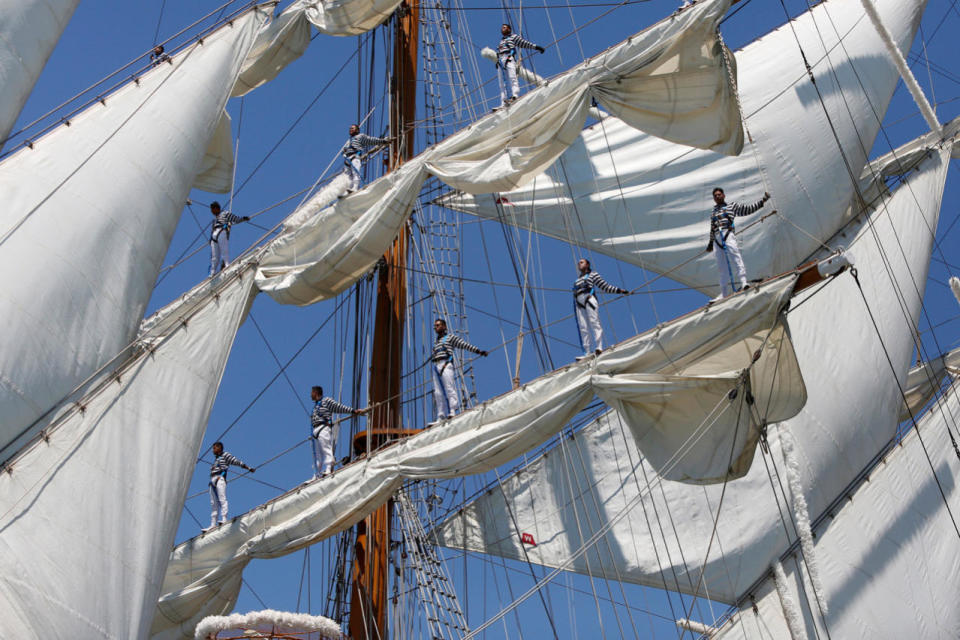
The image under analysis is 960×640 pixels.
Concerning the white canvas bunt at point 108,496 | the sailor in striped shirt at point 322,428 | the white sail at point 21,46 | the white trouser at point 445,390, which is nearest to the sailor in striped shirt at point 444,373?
the white trouser at point 445,390

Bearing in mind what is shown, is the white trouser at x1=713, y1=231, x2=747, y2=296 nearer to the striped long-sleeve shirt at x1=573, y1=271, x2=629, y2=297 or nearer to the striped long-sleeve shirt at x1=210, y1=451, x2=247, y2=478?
the striped long-sleeve shirt at x1=573, y1=271, x2=629, y2=297

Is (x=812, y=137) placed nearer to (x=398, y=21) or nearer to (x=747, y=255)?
(x=747, y=255)

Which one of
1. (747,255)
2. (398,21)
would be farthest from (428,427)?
(398,21)

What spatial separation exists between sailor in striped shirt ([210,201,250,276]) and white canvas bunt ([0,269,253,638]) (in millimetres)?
2693

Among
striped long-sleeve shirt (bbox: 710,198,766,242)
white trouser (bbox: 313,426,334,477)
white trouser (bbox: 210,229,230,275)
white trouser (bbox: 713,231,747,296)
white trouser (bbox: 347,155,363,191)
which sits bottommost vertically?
white trouser (bbox: 313,426,334,477)

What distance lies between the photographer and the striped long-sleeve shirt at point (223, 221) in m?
17.7

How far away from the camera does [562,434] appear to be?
1789 cm

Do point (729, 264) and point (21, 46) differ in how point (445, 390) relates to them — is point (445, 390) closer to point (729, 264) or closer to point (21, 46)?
point (729, 264)

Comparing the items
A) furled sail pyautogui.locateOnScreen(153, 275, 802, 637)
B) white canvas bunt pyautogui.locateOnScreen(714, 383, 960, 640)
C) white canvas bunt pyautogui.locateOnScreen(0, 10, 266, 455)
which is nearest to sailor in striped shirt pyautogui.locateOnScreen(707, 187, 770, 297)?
furled sail pyautogui.locateOnScreen(153, 275, 802, 637)

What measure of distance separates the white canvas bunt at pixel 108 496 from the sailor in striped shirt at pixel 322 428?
48.0 inches

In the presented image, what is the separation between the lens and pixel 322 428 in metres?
15.5

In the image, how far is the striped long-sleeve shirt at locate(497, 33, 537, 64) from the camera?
1862 centimetres

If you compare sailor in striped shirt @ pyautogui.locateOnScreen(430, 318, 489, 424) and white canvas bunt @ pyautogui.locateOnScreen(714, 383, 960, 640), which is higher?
sailor in striped shirt @ pyautogui.locateOnScreen(430, 318, 489, 424)

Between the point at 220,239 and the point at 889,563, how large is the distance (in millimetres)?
9156
